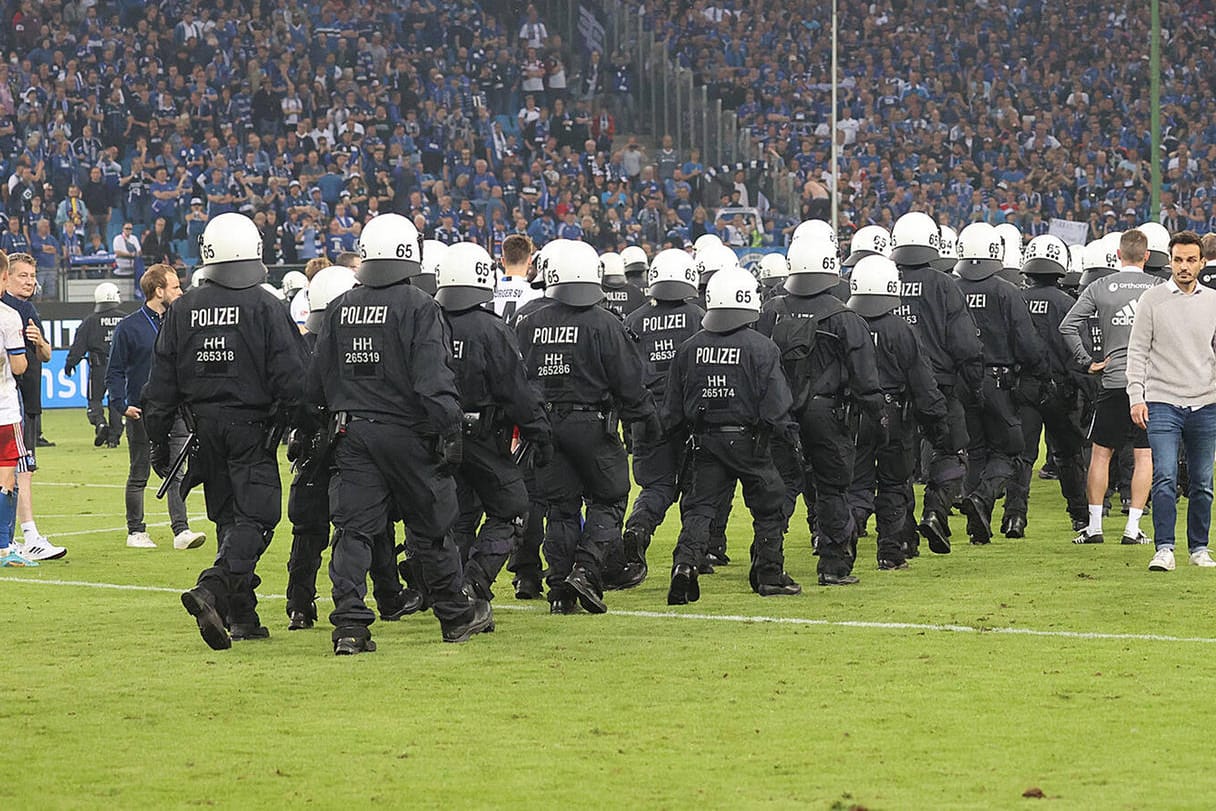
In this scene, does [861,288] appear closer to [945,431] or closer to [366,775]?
[945,431]

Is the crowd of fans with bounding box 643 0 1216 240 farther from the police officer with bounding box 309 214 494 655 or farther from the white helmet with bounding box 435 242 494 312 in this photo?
the police officer with bounding box 309 214 494 655

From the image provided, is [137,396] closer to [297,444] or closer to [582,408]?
[297,444]

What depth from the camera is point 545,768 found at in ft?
22.3

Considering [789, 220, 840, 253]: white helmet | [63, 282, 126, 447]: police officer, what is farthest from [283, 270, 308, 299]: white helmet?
[789, 220, 840, 253]: white helmet

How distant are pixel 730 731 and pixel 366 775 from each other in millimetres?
1525

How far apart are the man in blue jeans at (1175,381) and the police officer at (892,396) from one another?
138cm

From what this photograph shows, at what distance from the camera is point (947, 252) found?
16641mm

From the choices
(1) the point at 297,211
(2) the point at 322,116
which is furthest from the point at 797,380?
(2) the point at 322,116

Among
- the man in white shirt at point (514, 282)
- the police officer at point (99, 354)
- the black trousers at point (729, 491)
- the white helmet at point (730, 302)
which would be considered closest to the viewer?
the black trousers at point (729, 491)

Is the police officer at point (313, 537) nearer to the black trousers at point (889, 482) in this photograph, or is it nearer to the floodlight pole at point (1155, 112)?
the black trousers at point (889, 482)

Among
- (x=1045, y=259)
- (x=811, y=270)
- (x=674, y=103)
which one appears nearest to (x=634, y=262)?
(x=1045, y=259)

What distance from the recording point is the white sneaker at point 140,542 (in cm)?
1427

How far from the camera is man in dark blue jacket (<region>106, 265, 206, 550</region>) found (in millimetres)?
14062

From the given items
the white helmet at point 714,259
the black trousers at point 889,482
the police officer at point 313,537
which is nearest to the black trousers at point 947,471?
the black trousers at point 889,482
